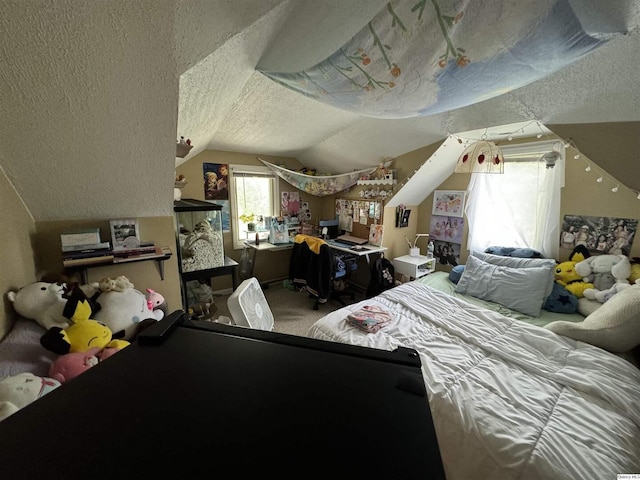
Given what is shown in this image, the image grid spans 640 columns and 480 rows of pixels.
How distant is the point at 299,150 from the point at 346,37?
2.47 m

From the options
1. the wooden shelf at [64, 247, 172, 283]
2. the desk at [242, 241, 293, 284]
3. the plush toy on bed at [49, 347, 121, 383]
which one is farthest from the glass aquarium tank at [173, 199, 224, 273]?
the desk at [242, 241, 293, 284]

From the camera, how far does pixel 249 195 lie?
3.48 m

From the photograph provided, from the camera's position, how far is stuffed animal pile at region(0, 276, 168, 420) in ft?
2.73

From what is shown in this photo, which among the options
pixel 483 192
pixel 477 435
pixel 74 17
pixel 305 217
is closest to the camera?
pixel 74 17

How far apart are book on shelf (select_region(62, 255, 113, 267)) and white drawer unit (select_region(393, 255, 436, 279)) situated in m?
2.78

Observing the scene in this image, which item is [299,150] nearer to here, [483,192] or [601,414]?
[483,192]

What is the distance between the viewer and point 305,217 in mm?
3967

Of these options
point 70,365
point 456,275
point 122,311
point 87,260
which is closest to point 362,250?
point 456,275

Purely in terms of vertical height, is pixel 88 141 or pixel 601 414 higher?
pixel 88 141

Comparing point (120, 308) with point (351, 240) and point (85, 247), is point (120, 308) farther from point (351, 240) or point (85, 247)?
point (351, 240)

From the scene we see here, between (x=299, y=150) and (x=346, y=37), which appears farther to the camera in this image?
Answer: (x=299, y=150)

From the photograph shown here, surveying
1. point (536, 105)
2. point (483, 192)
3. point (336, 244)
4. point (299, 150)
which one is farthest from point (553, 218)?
point (299, 150)

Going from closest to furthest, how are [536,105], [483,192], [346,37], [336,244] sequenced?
[346,37]
[536,105]
[483,192]
[336,244]

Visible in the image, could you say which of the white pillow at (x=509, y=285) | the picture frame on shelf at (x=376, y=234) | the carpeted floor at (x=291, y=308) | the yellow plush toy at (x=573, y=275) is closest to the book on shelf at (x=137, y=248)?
the carpeted floor at (x=291, y=308)
